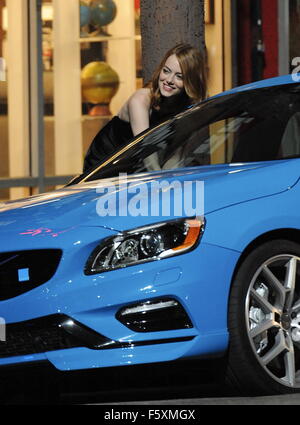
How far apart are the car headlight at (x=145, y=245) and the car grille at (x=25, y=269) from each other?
179 millimetres

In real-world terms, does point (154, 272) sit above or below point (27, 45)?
below

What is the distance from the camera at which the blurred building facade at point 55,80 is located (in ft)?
39.7

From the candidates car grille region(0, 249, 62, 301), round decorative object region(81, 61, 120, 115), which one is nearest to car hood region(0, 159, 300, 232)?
car grille region(0, 249, 62, 301)

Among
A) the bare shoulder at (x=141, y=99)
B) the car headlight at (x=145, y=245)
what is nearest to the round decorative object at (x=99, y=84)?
the bare shoulder at (x=141, y=99)

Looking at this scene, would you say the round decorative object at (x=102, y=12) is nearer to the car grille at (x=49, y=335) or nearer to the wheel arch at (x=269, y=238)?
the wheel arch at (x=269, y=238)

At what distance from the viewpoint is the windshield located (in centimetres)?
624

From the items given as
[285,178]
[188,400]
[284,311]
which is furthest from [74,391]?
[285,178]

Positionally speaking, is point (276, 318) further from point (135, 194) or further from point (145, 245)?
point (135, 194)

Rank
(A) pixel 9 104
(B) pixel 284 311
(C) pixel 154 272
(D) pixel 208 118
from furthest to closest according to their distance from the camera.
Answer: (A) pixel 9 104, (D) pixel 208 118, (B) pixel 284 311, (C) pixel 154 272

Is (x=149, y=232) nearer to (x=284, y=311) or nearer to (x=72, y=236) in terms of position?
(x=72, y=236)

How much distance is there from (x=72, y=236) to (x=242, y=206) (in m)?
0.73

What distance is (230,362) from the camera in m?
5.07

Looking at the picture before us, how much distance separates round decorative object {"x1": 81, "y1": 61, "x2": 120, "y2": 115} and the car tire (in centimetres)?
768

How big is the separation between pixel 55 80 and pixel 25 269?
7.63 metres
